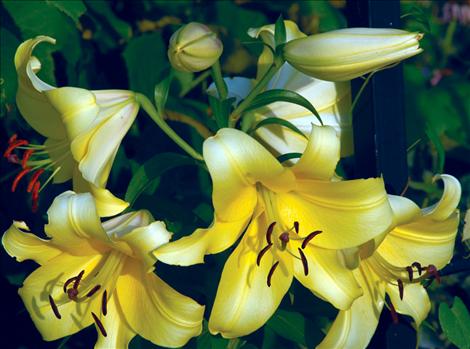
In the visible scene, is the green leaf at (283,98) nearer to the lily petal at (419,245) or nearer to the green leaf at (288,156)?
the green leaf at (288,156)

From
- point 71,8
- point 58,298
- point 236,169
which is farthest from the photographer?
point 71,8

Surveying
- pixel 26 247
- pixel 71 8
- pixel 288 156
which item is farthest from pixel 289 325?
pixel 71 8

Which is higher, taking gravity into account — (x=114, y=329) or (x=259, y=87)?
(x=259, y=87)

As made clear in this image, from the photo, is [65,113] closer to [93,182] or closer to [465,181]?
[93,182]

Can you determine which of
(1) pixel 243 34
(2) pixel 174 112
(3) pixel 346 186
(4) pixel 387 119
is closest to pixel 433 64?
(1) pixel 243 34

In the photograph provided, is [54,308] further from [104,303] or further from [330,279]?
[330,279]

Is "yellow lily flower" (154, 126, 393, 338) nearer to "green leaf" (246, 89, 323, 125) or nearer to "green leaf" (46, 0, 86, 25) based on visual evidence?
"green leaf" (246, 89, 323, 125)

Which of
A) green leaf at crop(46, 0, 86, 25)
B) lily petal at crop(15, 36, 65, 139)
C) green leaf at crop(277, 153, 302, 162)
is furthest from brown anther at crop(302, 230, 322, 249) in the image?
green leaf at crop(46, 0, 86, 25)
